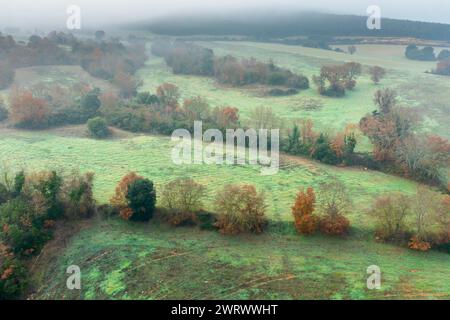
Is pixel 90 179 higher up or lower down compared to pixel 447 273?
higher up

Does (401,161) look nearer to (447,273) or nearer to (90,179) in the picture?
(447,273)

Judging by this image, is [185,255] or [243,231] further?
[243,231]

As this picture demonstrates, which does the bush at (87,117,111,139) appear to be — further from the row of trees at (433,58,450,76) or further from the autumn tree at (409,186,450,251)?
the row of trees at (433,58,450,76)

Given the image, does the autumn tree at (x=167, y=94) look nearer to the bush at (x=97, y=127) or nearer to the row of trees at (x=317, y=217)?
the bush at (x=97, y=127)

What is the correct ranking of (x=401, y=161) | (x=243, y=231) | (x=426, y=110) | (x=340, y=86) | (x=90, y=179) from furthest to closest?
(x=340, y=86)
(x=426, y=110)
(x=401, y=161)
(x=90, y=179)
(x=243, y=231)

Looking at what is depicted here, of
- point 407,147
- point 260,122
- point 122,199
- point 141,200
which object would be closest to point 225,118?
point 260,122

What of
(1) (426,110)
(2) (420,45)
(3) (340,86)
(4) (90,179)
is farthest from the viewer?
(2) (420,45)
